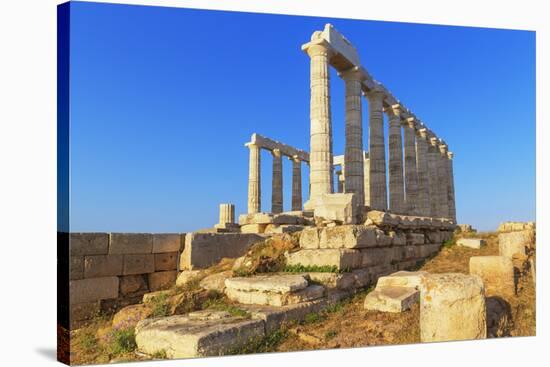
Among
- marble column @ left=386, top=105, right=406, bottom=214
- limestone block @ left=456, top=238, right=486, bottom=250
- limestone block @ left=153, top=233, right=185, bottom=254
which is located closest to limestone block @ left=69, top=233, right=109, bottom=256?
limestone block @ left=153, top=233, right=185, bottom=254

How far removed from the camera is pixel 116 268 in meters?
8.68

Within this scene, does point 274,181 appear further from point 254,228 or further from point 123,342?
point 123,342

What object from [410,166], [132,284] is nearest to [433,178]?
[410,166]

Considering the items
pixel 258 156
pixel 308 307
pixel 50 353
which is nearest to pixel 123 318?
pixel 50 353

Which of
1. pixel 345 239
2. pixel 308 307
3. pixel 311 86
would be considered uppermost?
pixel 311 86

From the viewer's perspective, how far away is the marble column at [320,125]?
1705 centimetres

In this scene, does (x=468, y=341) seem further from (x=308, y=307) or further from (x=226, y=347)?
(x=226, y=347)

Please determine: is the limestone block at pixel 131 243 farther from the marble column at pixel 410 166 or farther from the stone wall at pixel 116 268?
the marble column at pixel 410 166

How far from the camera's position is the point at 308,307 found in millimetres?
6918

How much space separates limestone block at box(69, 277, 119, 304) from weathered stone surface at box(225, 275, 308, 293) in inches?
102

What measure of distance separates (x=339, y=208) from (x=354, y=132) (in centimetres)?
905

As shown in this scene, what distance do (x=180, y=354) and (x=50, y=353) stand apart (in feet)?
7.74

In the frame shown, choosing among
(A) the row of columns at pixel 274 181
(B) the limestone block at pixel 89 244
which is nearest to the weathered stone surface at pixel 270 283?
(B) the limestone block at pixel 89 244

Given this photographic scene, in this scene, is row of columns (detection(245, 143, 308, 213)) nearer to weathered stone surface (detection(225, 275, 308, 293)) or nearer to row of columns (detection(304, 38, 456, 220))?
row of columns (detection(304, 38, 456, 220))
